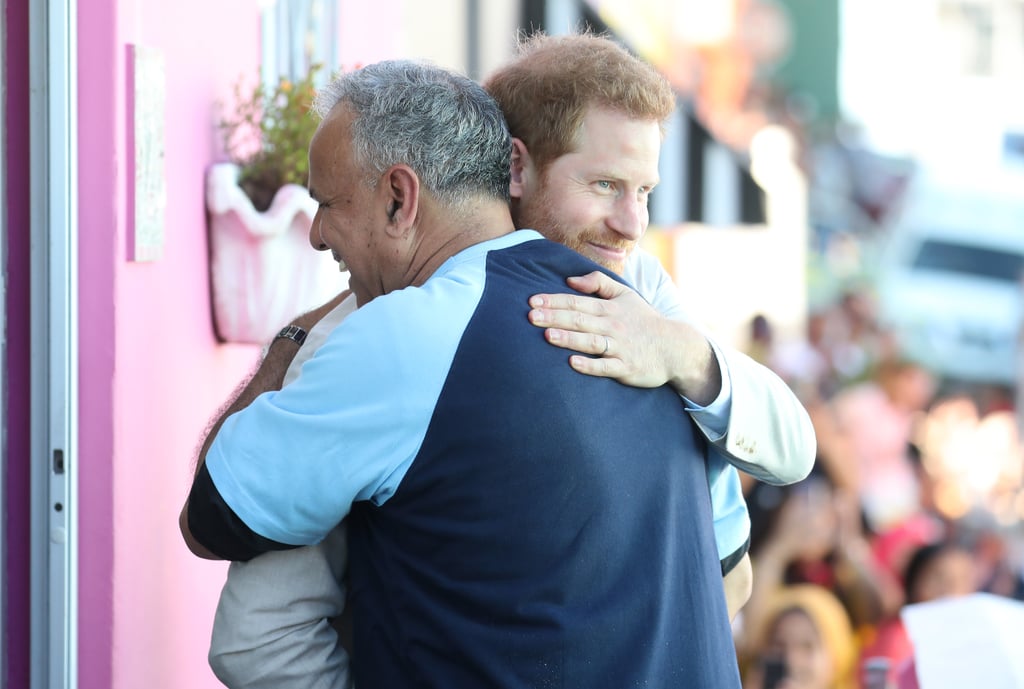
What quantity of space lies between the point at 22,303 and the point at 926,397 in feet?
20.1

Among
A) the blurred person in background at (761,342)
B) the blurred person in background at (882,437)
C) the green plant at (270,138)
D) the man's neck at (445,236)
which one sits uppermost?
the green plant at (270,138)

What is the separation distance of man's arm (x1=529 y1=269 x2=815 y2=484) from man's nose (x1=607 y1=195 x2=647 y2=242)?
169 millimetres

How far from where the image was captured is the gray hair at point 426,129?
1.59 metres

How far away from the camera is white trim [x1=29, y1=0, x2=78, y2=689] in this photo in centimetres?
214

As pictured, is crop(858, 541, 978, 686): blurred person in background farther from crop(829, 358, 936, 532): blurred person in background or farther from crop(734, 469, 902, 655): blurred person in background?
crop(829, 358, 936, 532): blurred person in background

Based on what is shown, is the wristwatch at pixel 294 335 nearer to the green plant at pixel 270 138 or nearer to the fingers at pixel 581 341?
the fingers at pixel 581 341

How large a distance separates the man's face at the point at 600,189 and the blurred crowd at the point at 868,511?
11.5 feet

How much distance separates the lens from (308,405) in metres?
1.46

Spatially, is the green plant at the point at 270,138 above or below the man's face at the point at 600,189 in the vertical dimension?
above

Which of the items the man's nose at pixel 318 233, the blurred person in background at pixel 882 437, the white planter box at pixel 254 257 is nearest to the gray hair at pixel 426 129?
the man's nose at pixel 318 233

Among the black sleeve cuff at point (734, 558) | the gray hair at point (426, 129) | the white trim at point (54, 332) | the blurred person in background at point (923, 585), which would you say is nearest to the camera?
the gray hair at point (426, 129)

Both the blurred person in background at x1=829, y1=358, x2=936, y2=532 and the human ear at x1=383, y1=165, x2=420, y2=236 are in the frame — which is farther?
the blurred person in background at x1=829, y1=358, x2=936, y2=532

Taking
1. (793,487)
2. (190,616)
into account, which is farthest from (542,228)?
(793,487)

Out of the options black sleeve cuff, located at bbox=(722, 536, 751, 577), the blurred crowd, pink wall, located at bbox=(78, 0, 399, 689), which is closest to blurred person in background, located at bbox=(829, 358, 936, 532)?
the blurred crowd
